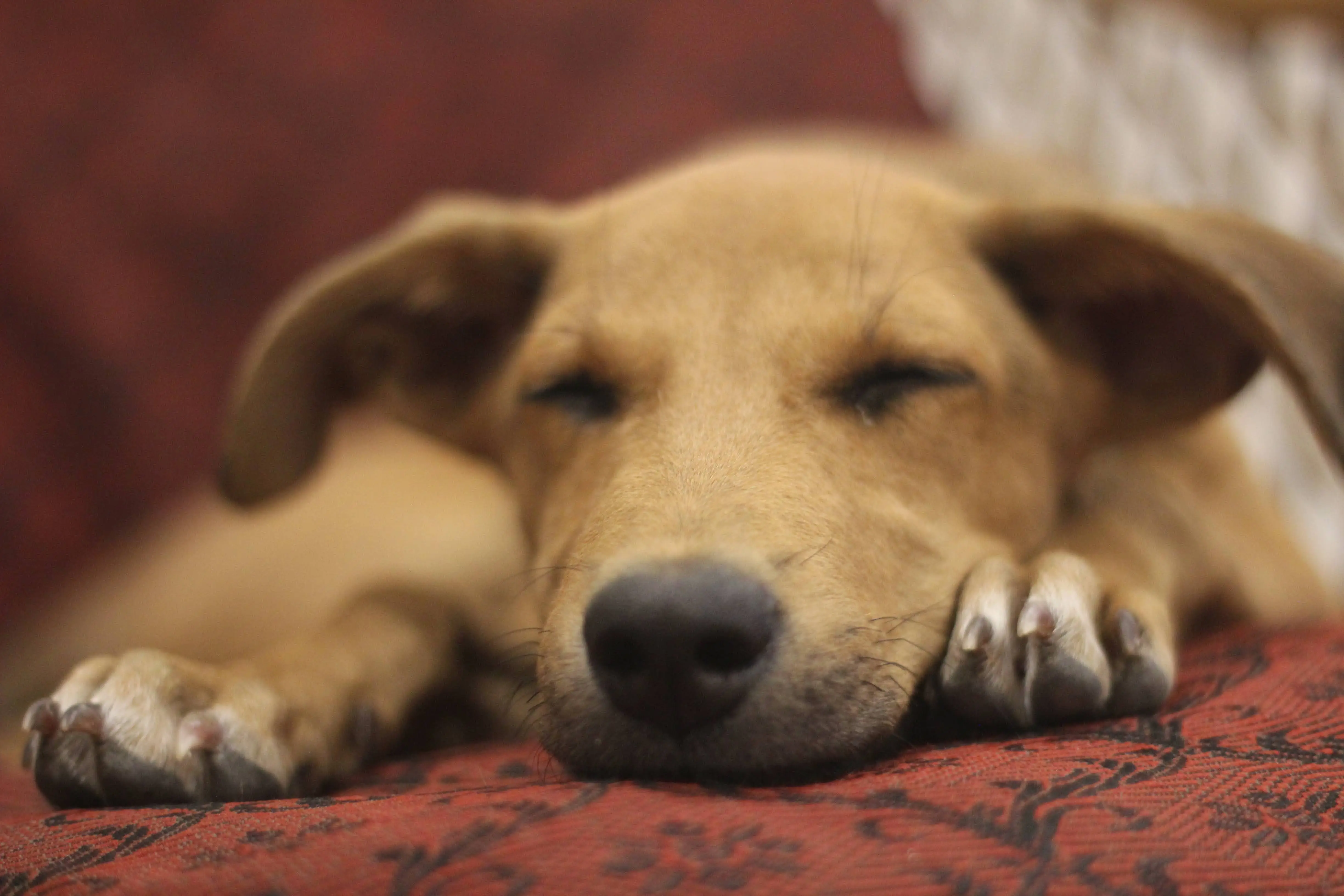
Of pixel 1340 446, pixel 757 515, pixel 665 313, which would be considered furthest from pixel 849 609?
pixel 1340 446

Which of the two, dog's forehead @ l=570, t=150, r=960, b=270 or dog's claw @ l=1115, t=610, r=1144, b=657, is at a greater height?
dog's forehead @ l=570, t=150, r=960, b=270

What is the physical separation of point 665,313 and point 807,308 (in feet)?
0.77

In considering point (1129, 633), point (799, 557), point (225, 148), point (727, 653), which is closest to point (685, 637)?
point (727, 653)

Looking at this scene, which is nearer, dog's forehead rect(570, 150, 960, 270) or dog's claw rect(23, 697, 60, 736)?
dog's claw rect(23, 697, 60, 736)

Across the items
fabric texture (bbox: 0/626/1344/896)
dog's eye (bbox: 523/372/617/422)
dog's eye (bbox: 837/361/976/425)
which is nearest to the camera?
fabric texture (bbox: 0/626/1344/896)

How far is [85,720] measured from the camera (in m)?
1.57

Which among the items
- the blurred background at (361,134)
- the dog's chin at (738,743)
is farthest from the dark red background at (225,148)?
the dog's chin at (738,743)

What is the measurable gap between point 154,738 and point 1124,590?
137 cm

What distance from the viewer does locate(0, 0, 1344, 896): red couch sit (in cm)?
112

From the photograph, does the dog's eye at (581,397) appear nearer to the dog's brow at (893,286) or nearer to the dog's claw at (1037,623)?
the dog's brow at (893,286)

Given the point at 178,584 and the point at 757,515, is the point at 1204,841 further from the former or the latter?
the point at 178,584

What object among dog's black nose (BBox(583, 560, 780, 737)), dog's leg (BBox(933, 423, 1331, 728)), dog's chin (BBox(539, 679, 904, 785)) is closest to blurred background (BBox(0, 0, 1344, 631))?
dog's leg (BBox(933, 423, 1331, 728))

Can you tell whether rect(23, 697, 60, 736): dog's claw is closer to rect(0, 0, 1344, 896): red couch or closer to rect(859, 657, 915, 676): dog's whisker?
rect(0, 0, 1344, 896): red couch

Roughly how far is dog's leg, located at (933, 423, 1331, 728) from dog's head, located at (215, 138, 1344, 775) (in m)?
0.09
